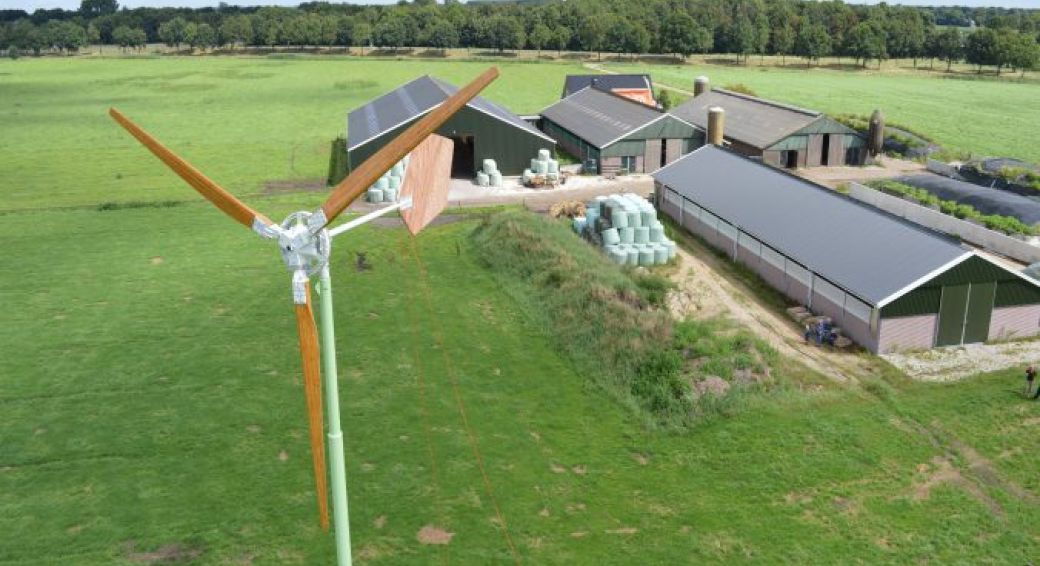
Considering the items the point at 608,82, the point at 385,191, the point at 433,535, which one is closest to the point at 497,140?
the point at 385,191

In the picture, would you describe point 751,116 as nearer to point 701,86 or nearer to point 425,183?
point 701,86

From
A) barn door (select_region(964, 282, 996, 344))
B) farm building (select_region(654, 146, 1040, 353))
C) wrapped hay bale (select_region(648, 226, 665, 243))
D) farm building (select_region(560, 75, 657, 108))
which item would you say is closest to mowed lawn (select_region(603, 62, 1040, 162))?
farm building (select_region(560, 75, 657, 108))

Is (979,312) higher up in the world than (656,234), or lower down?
lower down

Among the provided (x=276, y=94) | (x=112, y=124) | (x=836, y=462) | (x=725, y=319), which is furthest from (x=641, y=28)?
(x=836, y=462)

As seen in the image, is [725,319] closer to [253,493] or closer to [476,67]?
[253,493]

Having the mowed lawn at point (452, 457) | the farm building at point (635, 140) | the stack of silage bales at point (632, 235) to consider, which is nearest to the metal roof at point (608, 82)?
the farm building at point (635, 140)

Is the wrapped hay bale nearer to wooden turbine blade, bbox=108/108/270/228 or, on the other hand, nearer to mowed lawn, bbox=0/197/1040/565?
mowed lawn, bbox=0/197/1040/565
